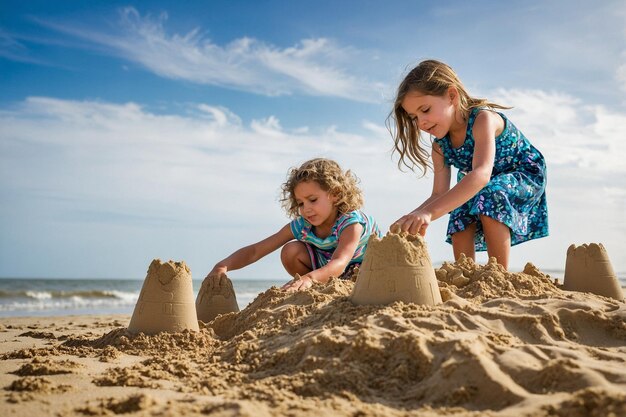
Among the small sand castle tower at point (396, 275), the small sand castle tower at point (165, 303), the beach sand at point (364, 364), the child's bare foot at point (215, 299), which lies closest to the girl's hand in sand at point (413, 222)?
the small sand castle tower at point (396, 275)

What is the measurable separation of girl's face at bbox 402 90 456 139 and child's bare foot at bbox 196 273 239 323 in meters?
2.12

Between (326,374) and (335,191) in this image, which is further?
(335,191)

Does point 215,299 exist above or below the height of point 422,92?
below

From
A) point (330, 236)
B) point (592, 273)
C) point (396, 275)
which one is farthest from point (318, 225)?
point (592, 273)

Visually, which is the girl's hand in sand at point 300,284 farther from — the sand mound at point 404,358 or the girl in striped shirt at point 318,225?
the girl in striped shirt at point 318,225

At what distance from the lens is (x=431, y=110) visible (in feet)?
15.0

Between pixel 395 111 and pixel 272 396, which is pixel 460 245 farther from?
pixel 272 396

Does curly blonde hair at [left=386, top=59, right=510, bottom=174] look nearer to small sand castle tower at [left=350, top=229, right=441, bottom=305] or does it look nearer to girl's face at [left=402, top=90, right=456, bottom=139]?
girl's face at [left=402, top=90, right=456, bottom=139]

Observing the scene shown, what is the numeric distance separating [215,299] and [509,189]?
Answer: 259 cm

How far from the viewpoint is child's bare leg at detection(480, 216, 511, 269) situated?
444 centimetres

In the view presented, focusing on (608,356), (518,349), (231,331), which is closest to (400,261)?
(518,349)

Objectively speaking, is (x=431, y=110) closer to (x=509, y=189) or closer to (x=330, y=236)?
(x=509, y=189)

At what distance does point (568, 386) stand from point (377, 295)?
3.74 ft

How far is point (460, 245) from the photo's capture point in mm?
4949
